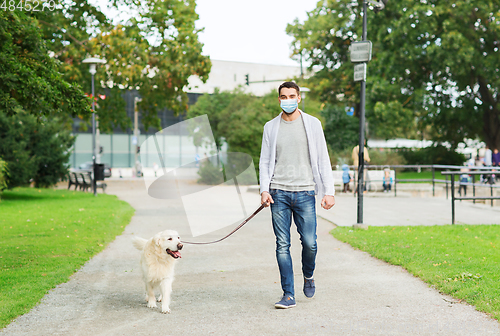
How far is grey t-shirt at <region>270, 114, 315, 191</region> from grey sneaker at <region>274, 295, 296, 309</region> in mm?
988

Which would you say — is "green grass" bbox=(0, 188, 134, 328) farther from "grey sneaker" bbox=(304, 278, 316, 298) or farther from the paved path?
"grey sneaker" bbox=(304, 278, 316, 298)

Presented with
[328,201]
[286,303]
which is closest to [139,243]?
[286,303]

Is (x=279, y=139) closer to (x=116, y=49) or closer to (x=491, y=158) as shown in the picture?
(x=116, y=49)

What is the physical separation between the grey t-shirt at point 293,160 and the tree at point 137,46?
1434 cm

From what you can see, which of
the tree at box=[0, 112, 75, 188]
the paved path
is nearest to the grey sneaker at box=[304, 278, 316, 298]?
the paved path

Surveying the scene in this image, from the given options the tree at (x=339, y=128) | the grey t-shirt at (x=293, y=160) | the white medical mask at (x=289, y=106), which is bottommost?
the grey t-shirt at (x=293, y=160)

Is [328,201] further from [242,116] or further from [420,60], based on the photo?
[420,60]

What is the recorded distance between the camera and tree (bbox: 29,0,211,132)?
18.6m

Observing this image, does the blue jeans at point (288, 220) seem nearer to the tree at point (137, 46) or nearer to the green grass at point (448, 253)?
the green grass at point (448, 253)

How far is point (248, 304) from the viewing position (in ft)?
16.6

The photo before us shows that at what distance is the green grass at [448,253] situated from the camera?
528cm

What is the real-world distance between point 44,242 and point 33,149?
11.7 metres

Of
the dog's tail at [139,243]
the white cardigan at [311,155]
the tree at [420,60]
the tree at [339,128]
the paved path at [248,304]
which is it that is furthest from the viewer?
the tree at [339,128]

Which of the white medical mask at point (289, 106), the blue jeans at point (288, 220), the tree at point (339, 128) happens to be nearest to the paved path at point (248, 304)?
the blue jeans at point (288, 220)
